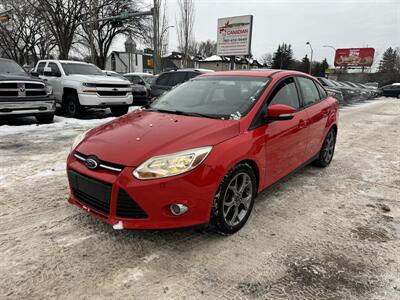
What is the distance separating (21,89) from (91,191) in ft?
22.3

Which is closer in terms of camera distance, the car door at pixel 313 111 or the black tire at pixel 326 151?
the car door at pixel 313 111

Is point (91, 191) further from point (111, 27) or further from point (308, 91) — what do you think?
point (111, 27)

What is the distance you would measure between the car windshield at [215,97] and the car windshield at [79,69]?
736 centimetres

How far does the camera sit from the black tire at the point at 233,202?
298 cm

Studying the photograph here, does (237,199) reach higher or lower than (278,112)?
lower

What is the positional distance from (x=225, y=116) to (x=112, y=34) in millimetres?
34372

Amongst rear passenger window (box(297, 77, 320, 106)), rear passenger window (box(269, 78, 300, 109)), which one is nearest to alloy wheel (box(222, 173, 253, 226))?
rear passenger window (box(269, 78, 300, 109))

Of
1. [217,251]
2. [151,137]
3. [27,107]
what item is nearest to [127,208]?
[151,137]

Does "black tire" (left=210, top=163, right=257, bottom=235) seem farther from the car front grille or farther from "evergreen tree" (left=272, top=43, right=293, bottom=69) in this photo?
"evergreen tree" (left=272, top=43, right=293, bottom=69)

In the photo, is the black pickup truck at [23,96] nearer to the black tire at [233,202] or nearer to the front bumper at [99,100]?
the front bumper at [99,100]

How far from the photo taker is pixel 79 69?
432 inches

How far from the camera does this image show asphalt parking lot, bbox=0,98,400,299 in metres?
2.49

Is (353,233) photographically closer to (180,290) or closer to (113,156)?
(180,290)

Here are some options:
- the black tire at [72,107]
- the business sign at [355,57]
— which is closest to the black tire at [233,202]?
the black tire at [72,107]
